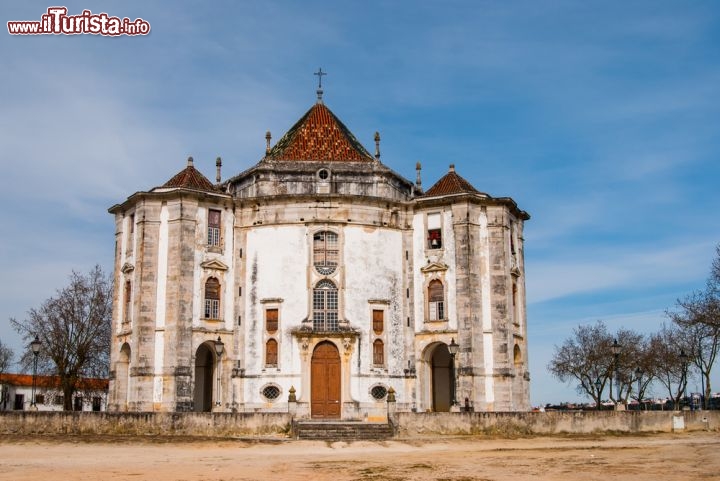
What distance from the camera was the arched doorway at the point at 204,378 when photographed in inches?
1735

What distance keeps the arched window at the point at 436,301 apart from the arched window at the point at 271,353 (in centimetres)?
778

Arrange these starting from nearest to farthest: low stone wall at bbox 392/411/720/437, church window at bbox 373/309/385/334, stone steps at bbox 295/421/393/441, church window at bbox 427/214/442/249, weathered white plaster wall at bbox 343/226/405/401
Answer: stone steps at bbox 295/421/393/441
low stone wall at bbox 392/411/720/437
weathered white plaster wall at bbox 343/226/405/401
church window at bbox 373/309/385/334
church window at bbox 427/214/442/249

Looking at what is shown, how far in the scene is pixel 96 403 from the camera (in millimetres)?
69938

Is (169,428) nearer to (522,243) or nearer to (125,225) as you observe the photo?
(125,225)

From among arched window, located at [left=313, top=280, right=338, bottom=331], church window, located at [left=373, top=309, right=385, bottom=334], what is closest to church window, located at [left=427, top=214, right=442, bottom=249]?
church window, located at [left=373, top=309, right=385, bottom=334]

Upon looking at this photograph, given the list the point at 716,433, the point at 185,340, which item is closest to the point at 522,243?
the point at 716,433

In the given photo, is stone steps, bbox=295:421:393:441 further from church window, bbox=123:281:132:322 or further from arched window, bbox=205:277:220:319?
church window, bbox=123:281:132:322

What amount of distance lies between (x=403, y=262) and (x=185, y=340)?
1150 cm

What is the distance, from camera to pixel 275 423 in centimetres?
3331

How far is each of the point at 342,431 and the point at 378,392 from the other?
7819mm

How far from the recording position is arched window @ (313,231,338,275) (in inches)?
1677

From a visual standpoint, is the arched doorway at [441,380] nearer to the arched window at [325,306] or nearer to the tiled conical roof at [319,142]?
the arched window at [325,306]

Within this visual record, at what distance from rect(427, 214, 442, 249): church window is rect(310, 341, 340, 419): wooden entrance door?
23.9ft

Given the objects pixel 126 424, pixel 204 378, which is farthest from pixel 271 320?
pixel 126 424
